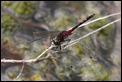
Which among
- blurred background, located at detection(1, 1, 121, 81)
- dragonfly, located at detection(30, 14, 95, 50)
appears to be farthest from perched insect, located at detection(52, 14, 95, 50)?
blurred background, located at detection(1, 1, 121, 81)

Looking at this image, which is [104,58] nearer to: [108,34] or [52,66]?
[108,34]

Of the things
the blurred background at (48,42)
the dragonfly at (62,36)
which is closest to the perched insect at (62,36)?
the dragonfly at (62,36)

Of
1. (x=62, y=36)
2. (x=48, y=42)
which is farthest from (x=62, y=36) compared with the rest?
(x=48, y=42)

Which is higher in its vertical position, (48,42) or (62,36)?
(62,36)

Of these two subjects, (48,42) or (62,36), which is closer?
(62,36)

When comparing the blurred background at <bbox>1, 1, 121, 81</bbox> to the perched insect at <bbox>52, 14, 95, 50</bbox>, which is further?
the blurred background at <bbox>1, 1, 121, 81</bbox>

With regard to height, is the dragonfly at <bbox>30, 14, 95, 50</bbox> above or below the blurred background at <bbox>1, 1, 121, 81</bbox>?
above

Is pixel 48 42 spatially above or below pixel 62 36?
below

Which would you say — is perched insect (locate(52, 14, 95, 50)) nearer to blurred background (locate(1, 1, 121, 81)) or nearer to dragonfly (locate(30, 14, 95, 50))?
dragonfly (locate(30, 14, 95, 50))

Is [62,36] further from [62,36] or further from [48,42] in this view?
[48,42]
